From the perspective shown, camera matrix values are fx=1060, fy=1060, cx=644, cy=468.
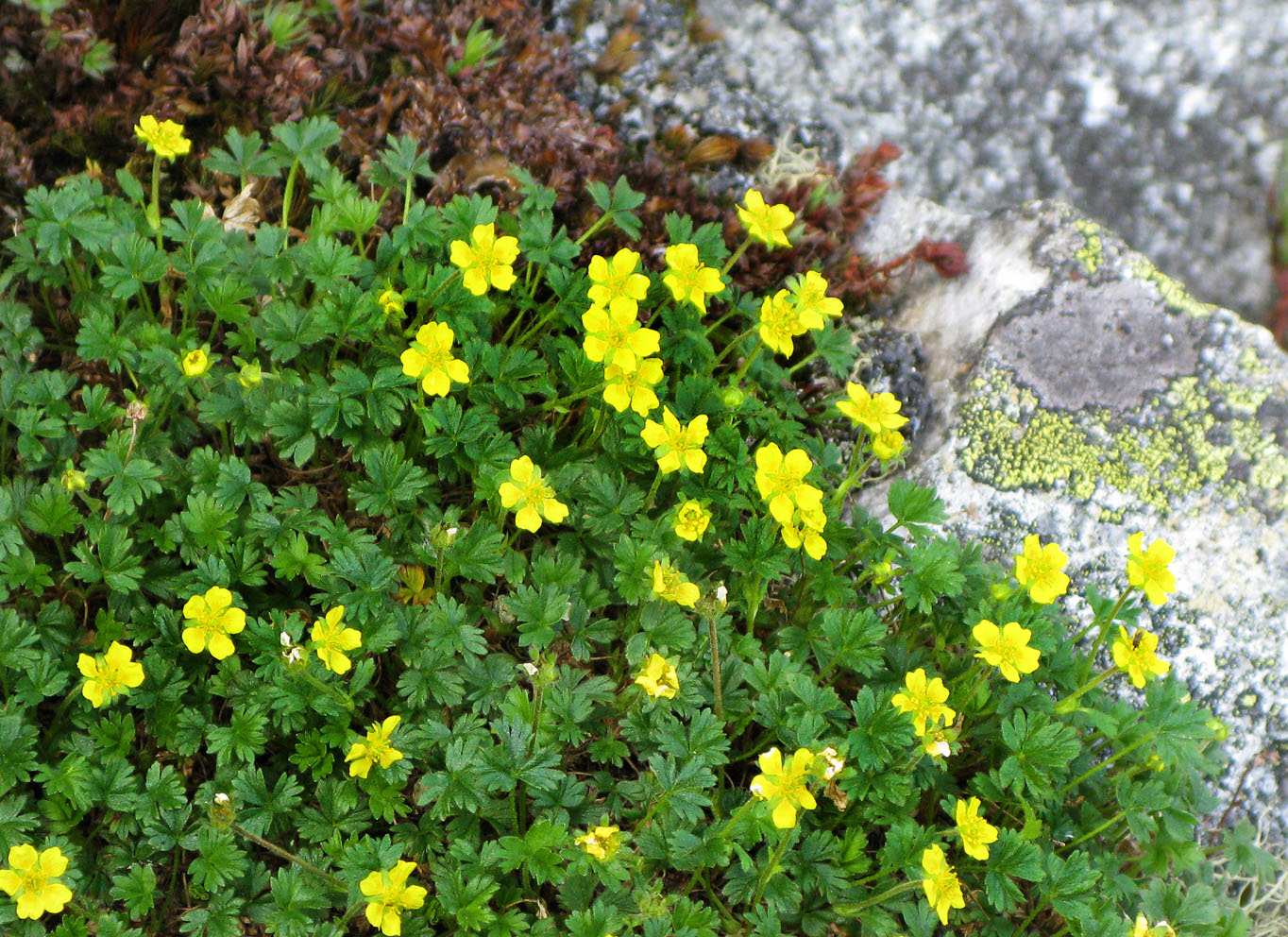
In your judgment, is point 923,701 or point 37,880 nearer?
point 37,880

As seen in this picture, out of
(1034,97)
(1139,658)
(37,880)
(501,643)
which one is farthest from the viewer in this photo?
(1034,97)

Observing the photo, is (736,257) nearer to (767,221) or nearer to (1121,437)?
(767,221)

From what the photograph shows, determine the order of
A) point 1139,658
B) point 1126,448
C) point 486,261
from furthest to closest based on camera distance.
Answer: point 1126,448
point 486,261
point 1139,658

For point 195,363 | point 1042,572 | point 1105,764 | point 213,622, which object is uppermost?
point 195,363

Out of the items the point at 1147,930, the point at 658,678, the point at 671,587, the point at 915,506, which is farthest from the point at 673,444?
the point at 1147,930

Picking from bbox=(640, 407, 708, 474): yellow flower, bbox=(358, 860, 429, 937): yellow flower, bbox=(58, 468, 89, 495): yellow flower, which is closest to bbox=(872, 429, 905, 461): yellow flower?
bbox=(640, 407, 708, 474): yellow flower

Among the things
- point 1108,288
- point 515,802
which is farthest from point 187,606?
point 1108,288

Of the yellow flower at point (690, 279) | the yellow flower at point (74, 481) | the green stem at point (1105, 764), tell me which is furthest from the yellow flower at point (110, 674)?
the green stem at point (1105, 764)

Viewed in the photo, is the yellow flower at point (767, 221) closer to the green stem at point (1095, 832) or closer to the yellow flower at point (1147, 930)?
the green stem at point (1095, 832)
